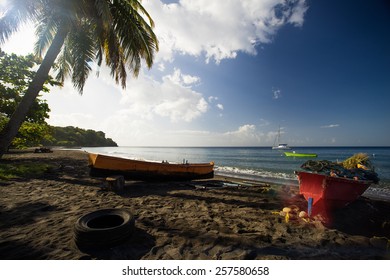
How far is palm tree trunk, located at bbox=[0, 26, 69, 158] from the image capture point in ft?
20.5

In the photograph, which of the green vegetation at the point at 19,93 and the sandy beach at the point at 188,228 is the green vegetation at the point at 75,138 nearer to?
the green vegetation at the point at 19,93

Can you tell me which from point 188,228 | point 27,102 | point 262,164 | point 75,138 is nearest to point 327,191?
point 188,228

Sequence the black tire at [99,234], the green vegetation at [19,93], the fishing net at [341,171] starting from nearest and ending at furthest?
the black tire at [99,234]
the fishing net at [341,171]
the green vegetation at [19,93]

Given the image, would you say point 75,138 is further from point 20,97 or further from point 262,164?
point 262,164

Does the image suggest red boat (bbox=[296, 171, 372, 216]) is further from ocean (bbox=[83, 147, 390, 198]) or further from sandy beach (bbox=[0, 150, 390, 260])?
ocean (bbox=[83, 147, 390, 198])

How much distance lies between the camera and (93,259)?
10.1 ft

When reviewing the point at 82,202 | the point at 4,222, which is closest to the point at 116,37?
the point at 82,202

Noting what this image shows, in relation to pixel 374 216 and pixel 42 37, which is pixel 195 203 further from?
pixel 42 37

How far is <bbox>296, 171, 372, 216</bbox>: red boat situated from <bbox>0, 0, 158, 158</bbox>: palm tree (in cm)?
909

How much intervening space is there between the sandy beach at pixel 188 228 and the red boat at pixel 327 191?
0.45m

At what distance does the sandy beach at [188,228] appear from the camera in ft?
11.0

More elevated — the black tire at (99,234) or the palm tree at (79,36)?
the palm tree at (79,36)

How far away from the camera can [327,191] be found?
566 centimetres

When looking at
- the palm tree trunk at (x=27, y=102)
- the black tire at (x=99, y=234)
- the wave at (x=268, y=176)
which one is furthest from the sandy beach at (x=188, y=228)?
the wave at (x=268, y=176)
